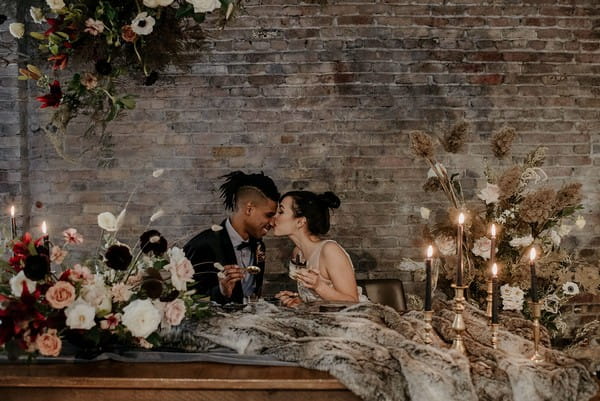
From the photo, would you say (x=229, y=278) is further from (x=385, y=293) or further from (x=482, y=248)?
(x=482, y=248)

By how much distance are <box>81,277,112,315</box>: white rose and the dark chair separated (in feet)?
5.99

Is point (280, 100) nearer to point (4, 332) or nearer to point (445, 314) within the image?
point (445, 314)

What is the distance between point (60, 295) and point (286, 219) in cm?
161

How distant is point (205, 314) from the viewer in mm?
1954

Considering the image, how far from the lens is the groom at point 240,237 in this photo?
11.0ft

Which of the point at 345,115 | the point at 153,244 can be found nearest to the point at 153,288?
the point at 153,244

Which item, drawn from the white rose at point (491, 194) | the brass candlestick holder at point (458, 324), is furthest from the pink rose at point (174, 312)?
the white rose at point (491, 194)

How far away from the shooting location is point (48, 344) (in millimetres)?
1606

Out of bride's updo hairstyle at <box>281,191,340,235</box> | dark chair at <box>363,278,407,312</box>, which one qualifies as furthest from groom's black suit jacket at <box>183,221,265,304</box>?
dark chair at <box>363,278,407,312</box>

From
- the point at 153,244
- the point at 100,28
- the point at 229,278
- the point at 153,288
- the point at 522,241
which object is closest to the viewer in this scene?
the point at 153,288

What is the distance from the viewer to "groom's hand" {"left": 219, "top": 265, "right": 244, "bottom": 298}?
9.80ft

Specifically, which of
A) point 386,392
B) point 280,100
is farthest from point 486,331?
point 280,100

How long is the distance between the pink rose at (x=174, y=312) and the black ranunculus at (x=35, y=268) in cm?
38

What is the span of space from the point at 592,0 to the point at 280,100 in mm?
2056
